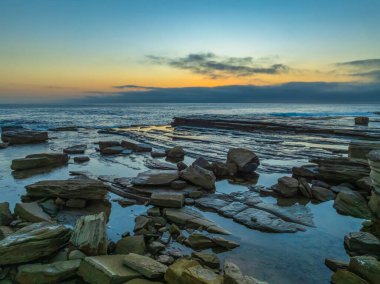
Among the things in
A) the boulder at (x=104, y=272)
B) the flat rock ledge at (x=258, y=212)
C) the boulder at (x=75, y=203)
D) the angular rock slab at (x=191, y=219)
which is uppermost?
the boulder at (x=104, y=272)

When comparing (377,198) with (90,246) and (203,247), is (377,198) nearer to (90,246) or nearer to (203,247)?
(203,247)

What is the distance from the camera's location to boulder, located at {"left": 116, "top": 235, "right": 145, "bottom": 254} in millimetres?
5736

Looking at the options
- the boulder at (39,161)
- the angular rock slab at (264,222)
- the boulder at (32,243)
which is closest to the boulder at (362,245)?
the angular rock slab at (264,222)

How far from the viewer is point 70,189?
8.35 metres

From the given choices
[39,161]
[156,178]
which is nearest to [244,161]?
[156,178]

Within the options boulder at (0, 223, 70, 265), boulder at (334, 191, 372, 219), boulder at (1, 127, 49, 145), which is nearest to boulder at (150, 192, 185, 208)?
boulder at (0, 223, 70, 265)

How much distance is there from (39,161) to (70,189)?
6571 mm

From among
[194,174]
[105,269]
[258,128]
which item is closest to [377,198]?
[194,174]

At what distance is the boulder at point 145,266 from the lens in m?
4.73

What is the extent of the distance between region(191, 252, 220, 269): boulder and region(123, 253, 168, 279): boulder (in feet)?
2.77

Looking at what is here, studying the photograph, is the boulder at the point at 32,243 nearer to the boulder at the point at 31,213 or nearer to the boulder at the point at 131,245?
the boulder at the point at 131,245

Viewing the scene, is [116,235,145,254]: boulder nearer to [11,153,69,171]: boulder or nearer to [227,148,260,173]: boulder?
[227,148,260,173]: boulder

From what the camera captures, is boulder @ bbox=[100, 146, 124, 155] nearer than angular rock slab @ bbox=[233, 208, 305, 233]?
No

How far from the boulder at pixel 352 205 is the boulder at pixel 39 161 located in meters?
12.5
